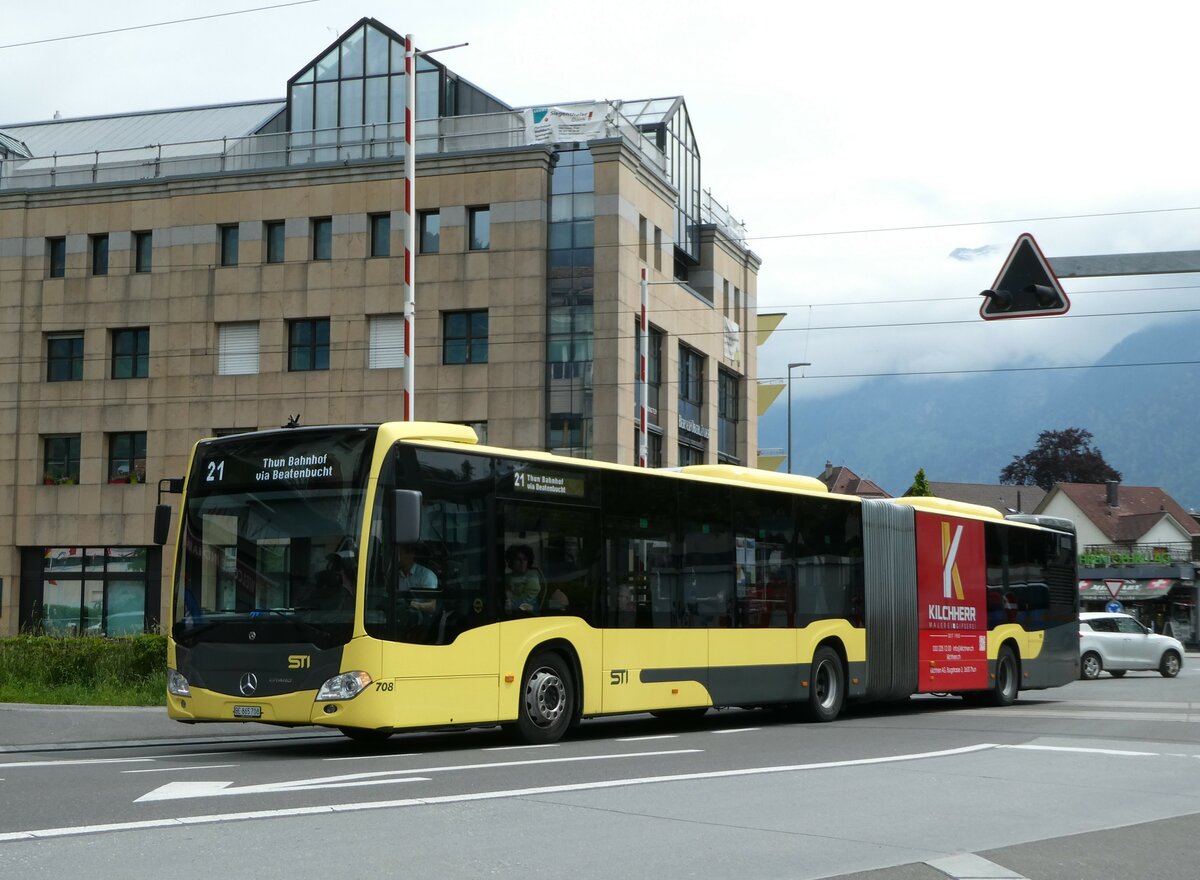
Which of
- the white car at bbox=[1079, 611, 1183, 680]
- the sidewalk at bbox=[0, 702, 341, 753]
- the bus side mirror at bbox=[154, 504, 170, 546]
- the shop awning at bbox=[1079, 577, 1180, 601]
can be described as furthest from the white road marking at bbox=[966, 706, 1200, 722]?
the shop awning at bbox=[1079, 577, 1180, 601]

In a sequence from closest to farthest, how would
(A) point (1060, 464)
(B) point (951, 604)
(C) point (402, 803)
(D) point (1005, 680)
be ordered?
(C) point (402, 803), (B) point (951, 604), (D) point (1005, 680), (A) point (1060, 464)

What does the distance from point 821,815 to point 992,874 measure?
6.91 ft

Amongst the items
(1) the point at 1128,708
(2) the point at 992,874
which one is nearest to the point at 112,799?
(2) the point at 992,874

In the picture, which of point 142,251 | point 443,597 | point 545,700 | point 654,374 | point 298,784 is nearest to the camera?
point 298,784

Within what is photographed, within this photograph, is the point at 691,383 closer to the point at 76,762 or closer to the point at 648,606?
the point at 648,606

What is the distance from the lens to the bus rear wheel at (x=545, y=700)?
15102 millimetres

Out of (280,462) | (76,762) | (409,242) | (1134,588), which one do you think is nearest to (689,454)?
(1134,588)

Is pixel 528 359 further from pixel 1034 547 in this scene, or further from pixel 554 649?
pixel 554 649

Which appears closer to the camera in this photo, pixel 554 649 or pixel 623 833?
pixel 623 833

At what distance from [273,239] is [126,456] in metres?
8.87

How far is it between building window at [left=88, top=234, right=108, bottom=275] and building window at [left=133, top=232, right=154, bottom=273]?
3.70 ft

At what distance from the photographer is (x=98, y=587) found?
50906 millimetres

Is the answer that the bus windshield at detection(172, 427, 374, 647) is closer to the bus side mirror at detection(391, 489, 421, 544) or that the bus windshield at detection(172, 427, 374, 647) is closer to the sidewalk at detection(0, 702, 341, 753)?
the bus side mirror at detection(391, 489, 421, 544)

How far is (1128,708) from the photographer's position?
23734 millimetres
